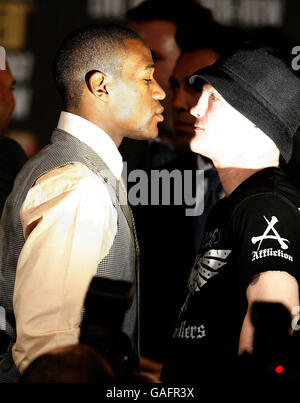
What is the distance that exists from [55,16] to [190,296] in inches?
91.0

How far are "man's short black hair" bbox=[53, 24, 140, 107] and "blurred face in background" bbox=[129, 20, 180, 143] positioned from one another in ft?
3.45

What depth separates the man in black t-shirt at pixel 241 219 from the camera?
4.23ft

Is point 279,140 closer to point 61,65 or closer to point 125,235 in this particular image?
point 125,235

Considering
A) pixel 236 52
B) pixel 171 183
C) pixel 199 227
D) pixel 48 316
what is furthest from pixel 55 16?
pixel 48 316

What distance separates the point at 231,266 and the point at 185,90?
1.18m

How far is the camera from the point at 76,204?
4.39 feet

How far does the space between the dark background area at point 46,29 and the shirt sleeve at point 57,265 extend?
2.12 meters

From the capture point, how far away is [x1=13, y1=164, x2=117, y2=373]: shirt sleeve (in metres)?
1.29

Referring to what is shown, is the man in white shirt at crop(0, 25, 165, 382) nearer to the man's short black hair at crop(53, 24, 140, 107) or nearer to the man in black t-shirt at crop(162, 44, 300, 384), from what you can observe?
the man's short black hair at crop(53, 24, 140, 107)

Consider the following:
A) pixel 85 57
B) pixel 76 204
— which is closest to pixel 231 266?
pixel 76 204

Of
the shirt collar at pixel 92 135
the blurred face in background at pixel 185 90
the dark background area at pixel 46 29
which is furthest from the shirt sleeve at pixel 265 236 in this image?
the dark background area at pixel 46 29

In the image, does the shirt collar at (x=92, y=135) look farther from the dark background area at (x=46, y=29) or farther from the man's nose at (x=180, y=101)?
the dark background area at (x=46, y=29)

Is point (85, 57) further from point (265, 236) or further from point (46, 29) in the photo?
point (46, 29)

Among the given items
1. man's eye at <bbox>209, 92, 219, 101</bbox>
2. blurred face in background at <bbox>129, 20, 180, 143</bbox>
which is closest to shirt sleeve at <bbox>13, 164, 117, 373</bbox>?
man's eye at <bbox>209, 92, 219, 101</bbox>
